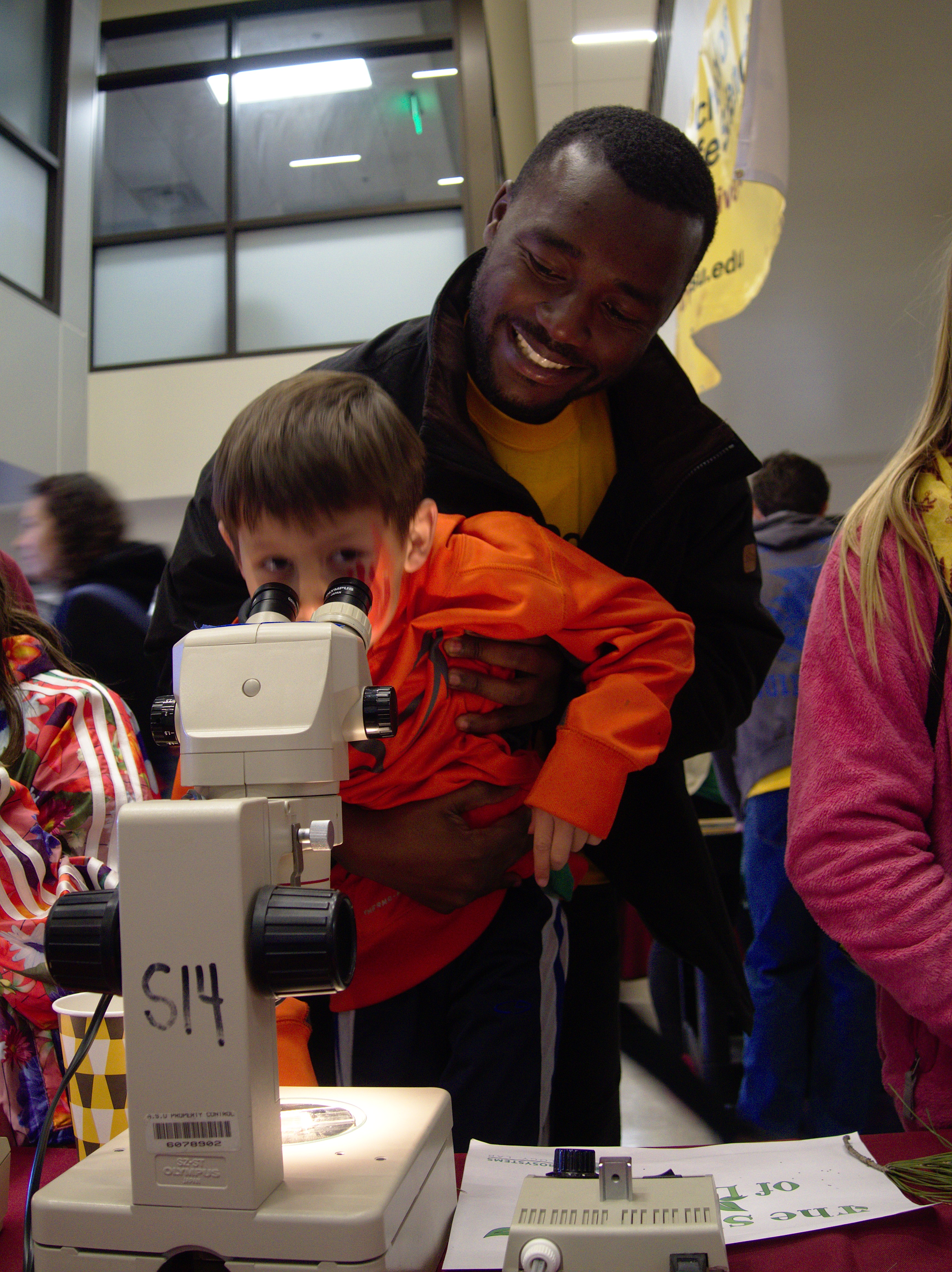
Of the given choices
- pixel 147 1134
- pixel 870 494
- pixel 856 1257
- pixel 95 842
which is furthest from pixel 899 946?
pixel 95 842

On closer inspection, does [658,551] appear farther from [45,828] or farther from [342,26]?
[342,26]

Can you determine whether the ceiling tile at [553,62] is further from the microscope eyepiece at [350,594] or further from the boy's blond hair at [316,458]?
the microscope eyepiece at [350,594]

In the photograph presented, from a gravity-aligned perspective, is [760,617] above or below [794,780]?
above

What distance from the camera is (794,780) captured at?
1.06 metres

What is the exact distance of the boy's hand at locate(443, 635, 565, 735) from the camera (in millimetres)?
1141

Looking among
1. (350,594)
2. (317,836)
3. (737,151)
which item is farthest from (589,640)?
(737,151)

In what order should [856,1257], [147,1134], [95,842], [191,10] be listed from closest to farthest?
[147,1134]
[856,1257]
[95,842]
[191,10]

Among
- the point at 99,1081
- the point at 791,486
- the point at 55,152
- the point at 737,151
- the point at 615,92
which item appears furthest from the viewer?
the point at 55,152

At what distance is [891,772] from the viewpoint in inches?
39.2

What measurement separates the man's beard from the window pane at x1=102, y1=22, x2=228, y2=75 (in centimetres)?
621

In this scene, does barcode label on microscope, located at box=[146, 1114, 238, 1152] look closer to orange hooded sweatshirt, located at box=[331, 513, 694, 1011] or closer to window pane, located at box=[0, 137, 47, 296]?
orange hooded sweatshirt, located at box=[331, 513, 694, 1011]

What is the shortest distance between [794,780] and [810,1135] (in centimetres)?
228

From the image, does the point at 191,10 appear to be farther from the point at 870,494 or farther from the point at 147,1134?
the point at 147,1134

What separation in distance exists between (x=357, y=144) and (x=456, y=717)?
575cm
